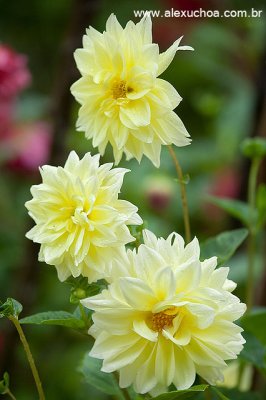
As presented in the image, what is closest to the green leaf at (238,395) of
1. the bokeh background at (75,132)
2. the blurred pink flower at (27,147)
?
the bokeh background at (75,132)

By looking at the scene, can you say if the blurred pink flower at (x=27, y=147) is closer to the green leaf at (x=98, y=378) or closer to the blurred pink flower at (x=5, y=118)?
the blurred pink flower at (x=5, y=118)

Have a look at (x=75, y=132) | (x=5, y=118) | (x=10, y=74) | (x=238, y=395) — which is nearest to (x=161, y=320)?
(x=238, y=395)

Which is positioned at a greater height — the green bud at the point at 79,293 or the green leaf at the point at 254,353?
the green bud at the point at 79,293

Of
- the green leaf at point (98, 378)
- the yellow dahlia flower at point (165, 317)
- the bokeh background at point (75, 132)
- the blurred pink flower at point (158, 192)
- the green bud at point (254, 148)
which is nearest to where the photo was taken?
the yellow dahlia flower at point (165, 317)

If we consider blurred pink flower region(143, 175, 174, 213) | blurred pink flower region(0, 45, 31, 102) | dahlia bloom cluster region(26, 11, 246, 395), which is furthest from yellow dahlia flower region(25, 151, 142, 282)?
blurred pink flower region(143, 175, 174, 213)

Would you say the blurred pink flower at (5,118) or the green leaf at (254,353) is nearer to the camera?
the green leaf at (254,353)

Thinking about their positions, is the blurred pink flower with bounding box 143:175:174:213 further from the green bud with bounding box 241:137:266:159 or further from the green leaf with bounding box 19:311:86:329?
the green leaf with bounding box 19:311:86:329

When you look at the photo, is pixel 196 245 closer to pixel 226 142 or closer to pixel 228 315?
pixel 228 315
